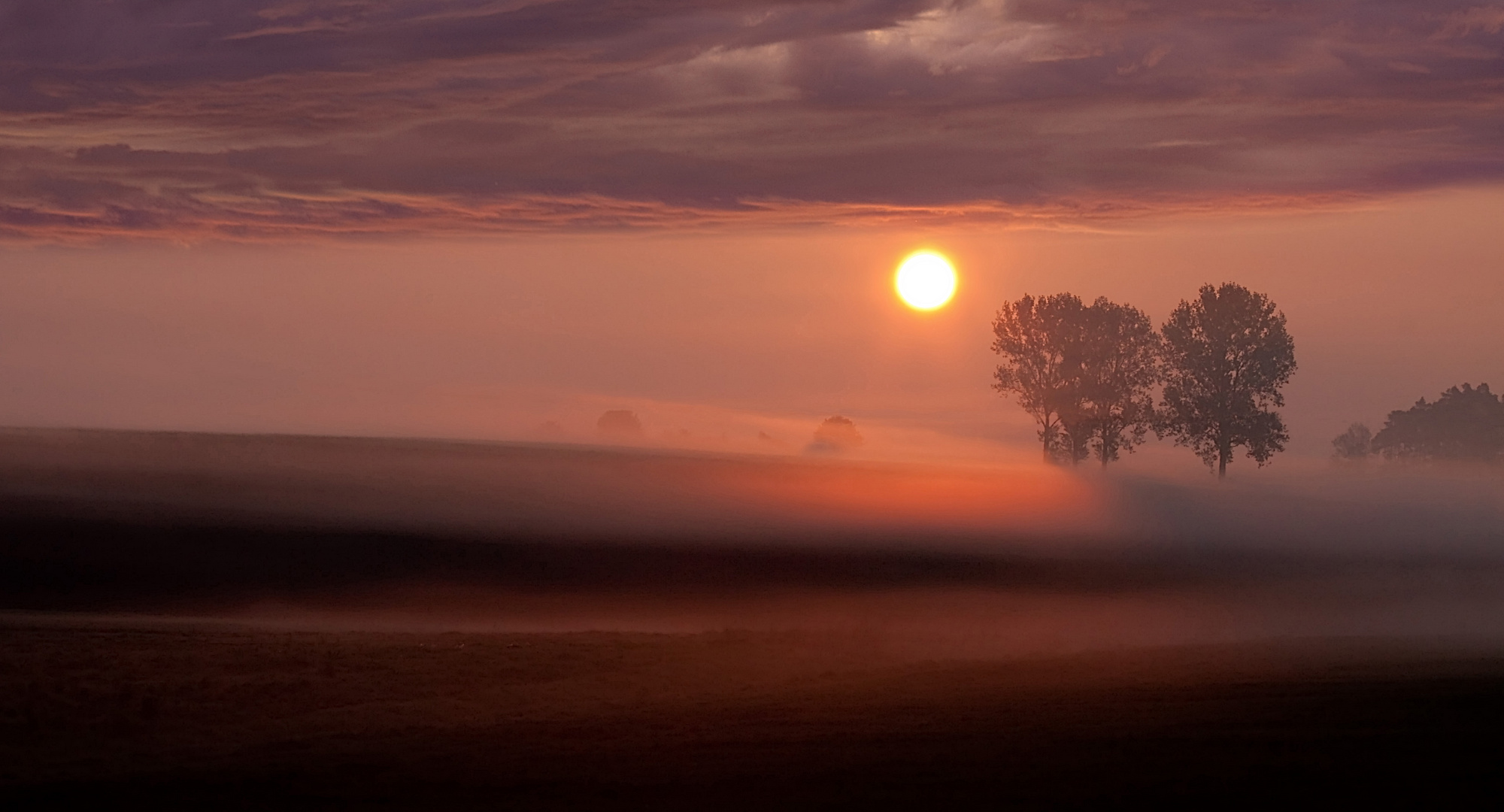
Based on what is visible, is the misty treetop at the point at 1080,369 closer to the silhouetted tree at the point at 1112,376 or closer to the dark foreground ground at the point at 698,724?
the silhouetted tree at the point at 1112,376

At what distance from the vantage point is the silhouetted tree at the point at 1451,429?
11381 centimetres

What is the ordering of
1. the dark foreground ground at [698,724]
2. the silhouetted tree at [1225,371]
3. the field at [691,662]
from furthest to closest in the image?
the silhouetted tree at [1225,371]
the field at [691,662]
the dark foreground ground at [698,724]

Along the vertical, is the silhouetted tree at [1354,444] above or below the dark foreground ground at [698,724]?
above

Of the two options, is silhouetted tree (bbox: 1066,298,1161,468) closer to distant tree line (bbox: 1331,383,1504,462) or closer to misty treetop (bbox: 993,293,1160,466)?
misty treetop (bbox: 993,293,1160,466)

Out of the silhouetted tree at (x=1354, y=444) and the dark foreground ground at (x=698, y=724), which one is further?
the silhouetted tree at (x=1354, y=444)

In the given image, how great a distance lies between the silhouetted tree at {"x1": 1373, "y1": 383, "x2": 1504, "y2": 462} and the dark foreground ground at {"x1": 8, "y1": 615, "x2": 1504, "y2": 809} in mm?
88239

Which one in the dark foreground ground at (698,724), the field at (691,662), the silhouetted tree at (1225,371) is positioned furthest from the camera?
the silhouetted tree at (1225,371)

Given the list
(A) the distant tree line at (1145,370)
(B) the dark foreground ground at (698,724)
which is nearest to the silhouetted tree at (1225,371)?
(A) the distant tree line at (1145,370)

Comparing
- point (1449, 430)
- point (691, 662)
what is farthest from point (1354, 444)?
point (691, 662)

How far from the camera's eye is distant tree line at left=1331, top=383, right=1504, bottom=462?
113750 millimetres

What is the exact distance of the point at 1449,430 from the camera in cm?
11688

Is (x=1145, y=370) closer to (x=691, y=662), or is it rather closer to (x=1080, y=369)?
(x=1080, y=369)

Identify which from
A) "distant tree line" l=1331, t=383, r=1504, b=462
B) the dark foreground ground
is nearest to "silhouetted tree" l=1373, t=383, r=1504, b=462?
"distant tree line" l=1331, t=383, r=1504, b=462

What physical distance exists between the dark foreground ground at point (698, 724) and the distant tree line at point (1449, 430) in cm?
8812
